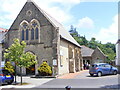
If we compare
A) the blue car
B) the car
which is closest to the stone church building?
the blue car

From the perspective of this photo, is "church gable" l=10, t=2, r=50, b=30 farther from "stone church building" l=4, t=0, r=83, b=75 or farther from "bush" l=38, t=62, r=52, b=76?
"bush" l=38, t=62, r=52, b=76

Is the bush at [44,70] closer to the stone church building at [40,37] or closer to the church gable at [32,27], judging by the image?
the stone church building at [40,37]

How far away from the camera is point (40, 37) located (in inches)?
1050

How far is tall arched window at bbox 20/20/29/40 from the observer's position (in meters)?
27.8

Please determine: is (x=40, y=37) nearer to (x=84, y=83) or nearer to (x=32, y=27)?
(x=32, y=27)

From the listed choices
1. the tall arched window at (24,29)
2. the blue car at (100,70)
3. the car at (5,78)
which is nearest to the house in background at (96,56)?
the blue car at (100,70)

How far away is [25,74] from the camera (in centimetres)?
2706

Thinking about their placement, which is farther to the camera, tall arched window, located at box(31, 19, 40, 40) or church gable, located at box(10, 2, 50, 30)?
tall arched window, located at box(31, 19, 40, 40)

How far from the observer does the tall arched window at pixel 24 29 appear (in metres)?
27.8

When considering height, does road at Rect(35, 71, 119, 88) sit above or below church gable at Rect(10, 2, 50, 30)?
below

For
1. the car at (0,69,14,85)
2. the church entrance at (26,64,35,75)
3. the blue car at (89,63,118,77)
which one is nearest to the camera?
the car at (0,69,14,85)

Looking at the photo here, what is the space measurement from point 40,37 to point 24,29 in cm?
337

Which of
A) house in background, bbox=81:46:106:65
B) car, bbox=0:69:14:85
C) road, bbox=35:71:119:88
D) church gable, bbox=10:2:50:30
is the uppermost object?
church gable, bbox=10:2:50:30

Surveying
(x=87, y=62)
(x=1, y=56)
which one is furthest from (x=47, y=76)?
(x=87, y=62)
